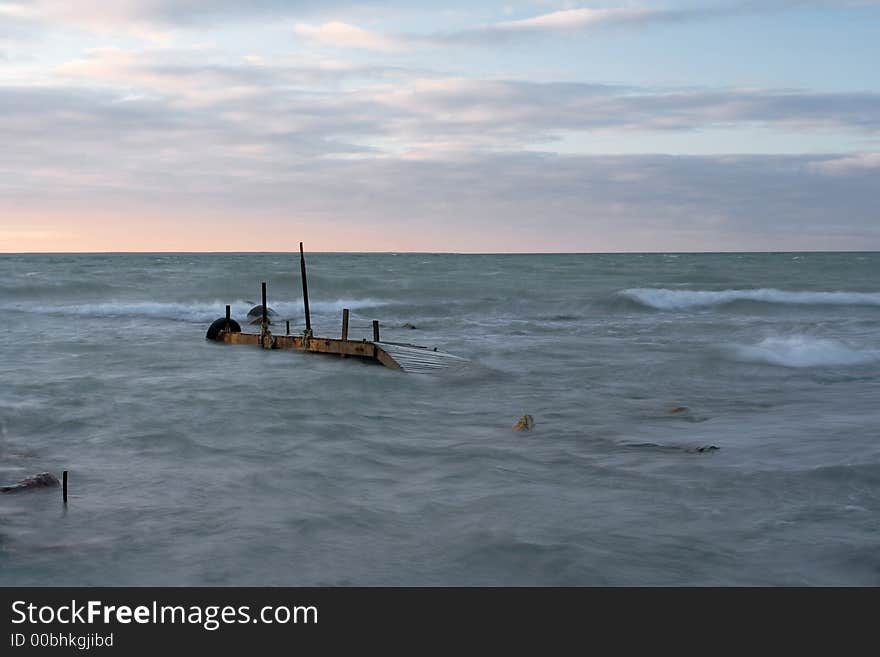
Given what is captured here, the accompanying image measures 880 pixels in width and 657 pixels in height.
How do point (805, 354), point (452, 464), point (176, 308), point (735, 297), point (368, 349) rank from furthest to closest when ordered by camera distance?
point (735, 297) → point (176, 308) → point (805, 354) → point (368, 349) → point (452, 464)

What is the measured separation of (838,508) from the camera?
10508mm

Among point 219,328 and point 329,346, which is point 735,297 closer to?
point 219,328

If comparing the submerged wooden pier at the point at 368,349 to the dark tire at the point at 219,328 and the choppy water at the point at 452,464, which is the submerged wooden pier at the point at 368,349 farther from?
the dark tire at the point at 219,328

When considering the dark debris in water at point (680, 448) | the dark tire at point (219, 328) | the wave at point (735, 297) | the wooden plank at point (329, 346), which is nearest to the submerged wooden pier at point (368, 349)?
the wooden plank at point (329, 346)

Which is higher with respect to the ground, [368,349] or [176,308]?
[368,349]

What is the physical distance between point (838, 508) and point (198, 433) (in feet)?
32.1

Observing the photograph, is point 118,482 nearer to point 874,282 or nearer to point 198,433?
point 198,433

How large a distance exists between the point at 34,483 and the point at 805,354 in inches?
769

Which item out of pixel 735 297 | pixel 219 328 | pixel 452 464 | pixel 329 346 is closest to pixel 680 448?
pixel 452 464

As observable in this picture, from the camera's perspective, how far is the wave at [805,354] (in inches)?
922

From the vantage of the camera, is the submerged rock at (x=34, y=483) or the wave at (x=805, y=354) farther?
the wave at (x=805, y=354)

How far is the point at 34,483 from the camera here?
37.0 ft

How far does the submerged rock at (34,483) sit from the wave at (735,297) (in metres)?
41.5
